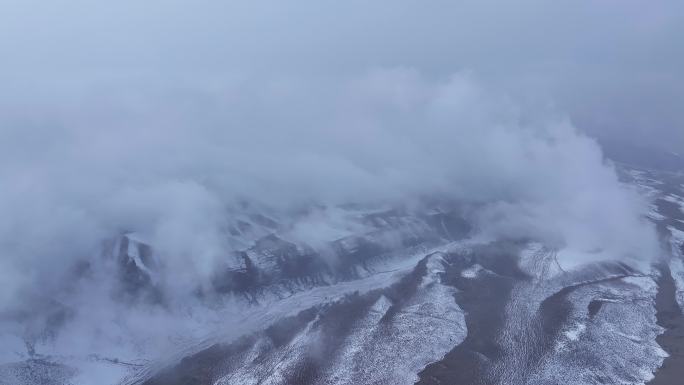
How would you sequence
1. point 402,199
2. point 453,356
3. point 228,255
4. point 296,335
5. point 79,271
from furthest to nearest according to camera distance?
1. point 402,199
2. point 228,255
3. point 79,271
4. point 296,335
5. point 453,356

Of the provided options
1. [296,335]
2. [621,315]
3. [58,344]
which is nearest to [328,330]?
[296,335]

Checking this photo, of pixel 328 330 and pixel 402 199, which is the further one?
pixel 402 199

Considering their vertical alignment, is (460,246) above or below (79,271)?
below

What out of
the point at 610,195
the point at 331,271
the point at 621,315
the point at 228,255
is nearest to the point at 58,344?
the point at 228,255

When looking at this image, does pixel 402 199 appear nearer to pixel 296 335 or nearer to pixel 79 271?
pixel 296 335

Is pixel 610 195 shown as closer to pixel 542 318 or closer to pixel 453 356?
pixel 542 318

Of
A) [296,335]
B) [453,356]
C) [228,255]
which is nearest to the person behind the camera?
[453,356]

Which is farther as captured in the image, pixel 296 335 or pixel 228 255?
pixel 228 255

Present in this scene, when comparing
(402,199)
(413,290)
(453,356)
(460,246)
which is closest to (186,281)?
(413,290)

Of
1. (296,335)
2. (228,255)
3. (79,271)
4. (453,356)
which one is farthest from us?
(228,255)
